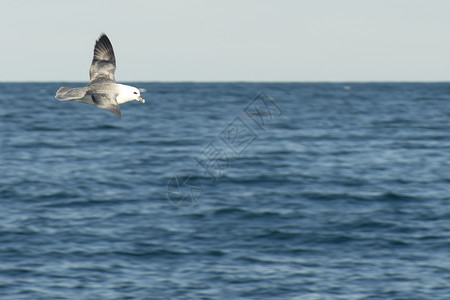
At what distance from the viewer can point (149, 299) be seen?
3125 centimetres

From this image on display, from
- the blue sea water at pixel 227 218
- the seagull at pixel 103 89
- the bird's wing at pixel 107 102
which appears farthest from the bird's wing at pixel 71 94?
the blue sea water at pixel 227 218

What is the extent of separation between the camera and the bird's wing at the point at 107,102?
10126 mm

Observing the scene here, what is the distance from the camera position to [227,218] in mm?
46656

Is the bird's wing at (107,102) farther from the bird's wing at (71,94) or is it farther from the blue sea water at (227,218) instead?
the blue sea water at (227,218)

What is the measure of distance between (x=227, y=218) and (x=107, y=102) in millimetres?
36498

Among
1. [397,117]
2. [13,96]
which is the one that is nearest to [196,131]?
[397,117]
